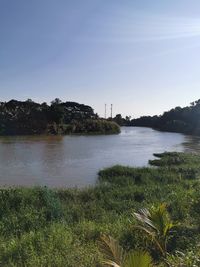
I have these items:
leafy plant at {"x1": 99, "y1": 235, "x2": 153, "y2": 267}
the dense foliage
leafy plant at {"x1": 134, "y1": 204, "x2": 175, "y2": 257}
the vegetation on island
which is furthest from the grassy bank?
the dense foliage

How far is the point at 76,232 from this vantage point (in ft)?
26.0

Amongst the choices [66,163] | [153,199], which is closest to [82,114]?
[66,163]

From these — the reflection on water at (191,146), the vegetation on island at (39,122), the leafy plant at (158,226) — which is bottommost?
the reflection on water at (191,146)

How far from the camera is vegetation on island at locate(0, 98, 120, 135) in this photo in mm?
63594

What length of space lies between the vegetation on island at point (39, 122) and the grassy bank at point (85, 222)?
47.3 metres

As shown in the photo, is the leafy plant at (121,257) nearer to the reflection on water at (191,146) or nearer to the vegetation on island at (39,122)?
the reflection on water at (191,146)

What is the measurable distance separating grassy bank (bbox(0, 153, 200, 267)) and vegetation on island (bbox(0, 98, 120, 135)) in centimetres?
4732

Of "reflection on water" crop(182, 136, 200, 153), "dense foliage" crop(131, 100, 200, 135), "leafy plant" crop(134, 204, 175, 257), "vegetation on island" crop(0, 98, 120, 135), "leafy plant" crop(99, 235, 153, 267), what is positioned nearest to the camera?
"leafy plant" crop(99, 235, 153, 267)

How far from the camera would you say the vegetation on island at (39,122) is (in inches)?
2504

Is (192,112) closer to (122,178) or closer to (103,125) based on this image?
(103,125)

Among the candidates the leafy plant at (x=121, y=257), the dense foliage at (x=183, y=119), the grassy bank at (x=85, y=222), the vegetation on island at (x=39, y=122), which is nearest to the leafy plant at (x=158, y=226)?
the grassy bank at (x=85, y=222)

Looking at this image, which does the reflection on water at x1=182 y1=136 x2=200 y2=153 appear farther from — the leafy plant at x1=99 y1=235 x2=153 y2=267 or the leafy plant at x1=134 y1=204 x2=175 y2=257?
the leafy plant at x1=99 y1=235 x2=153 y2=267

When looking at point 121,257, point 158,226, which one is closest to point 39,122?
point 158,226

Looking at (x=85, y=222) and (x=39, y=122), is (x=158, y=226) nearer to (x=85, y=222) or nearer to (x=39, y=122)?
(x=85, y=222)
